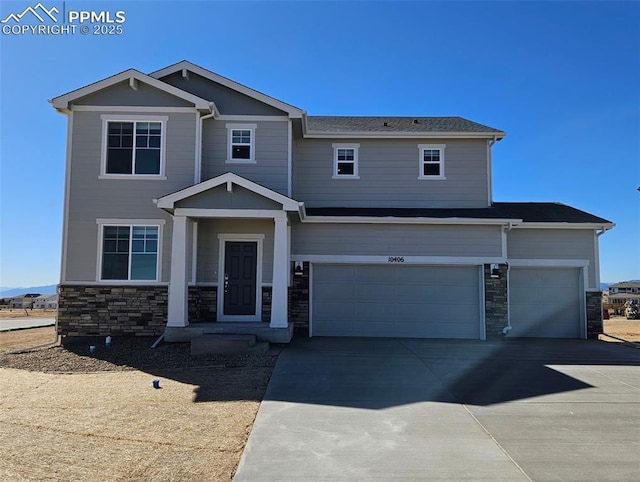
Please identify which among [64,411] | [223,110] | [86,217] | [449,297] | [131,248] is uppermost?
[223,110]

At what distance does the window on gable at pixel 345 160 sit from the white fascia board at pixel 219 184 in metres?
3.56

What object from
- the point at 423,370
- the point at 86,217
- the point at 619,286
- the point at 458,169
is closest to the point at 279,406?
the point at 423,370

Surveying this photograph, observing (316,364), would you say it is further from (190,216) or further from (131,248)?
(131,248)

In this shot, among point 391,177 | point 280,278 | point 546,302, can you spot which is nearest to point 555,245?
point 546,302

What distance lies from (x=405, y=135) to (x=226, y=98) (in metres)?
5.30

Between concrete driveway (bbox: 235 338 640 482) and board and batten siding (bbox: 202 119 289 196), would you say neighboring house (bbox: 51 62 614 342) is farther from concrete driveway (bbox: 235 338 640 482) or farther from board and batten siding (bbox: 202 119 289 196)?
concrete driveway (bbox: 235 338 640 482)

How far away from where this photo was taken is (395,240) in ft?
42.3

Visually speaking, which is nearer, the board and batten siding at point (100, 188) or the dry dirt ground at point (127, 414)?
the dry dirt ground at point (127, 414)

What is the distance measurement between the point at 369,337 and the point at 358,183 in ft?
15.0

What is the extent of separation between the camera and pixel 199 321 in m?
12.1

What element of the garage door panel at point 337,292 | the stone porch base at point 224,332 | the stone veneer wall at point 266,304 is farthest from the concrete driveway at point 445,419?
the garage door panel at point 337,292

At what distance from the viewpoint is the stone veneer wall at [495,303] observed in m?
12.6

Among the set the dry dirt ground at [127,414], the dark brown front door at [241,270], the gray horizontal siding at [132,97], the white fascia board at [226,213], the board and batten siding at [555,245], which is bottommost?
the dry dirt ground at [127,414]

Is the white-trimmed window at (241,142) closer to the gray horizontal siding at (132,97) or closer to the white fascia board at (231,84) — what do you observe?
the white fascia board at (231,84)
